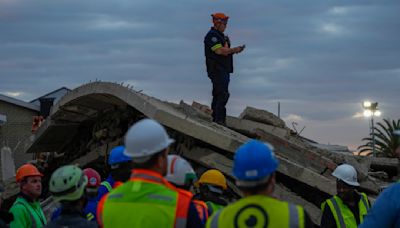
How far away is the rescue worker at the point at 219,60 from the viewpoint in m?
10.7

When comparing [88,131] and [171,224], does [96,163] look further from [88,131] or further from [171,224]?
[171,224]

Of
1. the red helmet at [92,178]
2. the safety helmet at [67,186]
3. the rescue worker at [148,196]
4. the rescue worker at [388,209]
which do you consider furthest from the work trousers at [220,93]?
the rescue worker at [148,196]

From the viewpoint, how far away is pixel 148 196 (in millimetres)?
3576

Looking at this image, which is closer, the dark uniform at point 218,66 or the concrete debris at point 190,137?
the concrete debris at point 190,137

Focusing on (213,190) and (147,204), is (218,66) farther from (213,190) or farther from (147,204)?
(147,204)

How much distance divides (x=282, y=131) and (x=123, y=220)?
25.8ft

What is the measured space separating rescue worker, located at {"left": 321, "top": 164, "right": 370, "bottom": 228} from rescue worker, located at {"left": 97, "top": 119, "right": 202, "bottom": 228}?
11.7ft

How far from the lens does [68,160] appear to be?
1412 cm

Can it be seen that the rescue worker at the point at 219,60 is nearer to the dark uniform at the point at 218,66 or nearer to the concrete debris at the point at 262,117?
the dark uniform at the point at 218,66

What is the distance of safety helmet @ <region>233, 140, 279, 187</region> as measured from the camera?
3.38 metres

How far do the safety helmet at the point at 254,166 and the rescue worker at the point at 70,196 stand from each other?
4.73 ft

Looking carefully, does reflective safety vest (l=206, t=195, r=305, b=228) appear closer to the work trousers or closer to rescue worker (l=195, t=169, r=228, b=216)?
rescue worker (l=195, t=169, r=228, b=216)

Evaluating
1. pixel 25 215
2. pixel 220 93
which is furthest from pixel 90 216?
pixel 220 93

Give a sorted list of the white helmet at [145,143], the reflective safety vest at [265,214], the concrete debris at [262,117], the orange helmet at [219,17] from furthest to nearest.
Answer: the concrete debris at [262,117]
the orange helmet at [219,17]
the white helmet at [145,143]
the reflective safety vest at [265,214]
